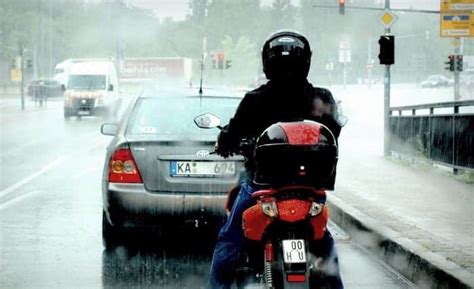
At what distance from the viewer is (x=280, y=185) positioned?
12.5ft

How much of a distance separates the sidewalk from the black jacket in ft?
7.18

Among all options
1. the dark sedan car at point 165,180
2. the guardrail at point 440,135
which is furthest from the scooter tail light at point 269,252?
the guardrail at point 440,135

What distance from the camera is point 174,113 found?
8180 millimetres

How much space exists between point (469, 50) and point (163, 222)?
161ft

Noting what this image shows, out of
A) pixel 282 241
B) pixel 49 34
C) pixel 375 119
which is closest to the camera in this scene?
pixel 282 241

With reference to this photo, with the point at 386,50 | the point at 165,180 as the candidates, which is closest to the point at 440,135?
the point at 386,50

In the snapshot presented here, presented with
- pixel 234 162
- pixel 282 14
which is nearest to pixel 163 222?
pixel 234 162

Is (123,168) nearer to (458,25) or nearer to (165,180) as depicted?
(165,180)

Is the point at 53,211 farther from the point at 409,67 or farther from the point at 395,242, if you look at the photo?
the point at 409,67

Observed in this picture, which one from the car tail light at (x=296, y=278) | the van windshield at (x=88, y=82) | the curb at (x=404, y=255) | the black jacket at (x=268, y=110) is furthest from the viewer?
the van windshield at (x=88, y=82)

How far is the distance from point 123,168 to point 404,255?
240 cm

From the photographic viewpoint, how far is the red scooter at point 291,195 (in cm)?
373

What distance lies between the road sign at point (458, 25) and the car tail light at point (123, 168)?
14.8 meters

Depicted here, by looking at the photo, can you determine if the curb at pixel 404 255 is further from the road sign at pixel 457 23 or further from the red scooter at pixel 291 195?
the road sign at pixel 457 23
